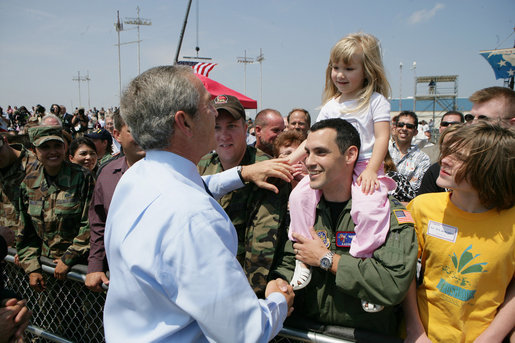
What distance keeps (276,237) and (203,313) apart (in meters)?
1.07

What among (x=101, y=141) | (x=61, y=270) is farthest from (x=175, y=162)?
(x=101, y=141)

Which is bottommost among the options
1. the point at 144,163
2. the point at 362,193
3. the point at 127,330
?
the point at 127,330

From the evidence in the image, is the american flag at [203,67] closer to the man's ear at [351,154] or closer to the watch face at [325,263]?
the man's ear at [351,154]

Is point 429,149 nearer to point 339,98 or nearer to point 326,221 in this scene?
point 339,98

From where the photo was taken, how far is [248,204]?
2.35 meters

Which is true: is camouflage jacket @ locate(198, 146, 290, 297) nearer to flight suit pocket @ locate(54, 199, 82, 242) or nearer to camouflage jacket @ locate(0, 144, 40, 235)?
flight suit pocket @ locate(54, 199, 82, 242)

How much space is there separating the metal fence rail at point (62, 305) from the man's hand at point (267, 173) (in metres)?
1.59

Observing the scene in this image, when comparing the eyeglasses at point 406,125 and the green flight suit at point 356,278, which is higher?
the eyeglasses at point 406,125

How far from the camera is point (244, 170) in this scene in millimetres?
2227

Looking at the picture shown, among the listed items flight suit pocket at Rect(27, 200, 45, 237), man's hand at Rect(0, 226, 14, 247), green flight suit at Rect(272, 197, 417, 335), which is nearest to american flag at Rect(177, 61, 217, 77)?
flight suit pocket at Rect(27, 200, 45, 237)

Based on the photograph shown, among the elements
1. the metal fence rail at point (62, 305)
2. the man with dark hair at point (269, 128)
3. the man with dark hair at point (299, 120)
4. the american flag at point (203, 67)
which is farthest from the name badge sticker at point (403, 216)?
the american flag at point (203, 67)

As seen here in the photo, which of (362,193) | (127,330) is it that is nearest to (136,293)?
(127,330)

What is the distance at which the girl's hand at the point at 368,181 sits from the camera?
2.06 metres

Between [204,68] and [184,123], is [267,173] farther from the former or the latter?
[204,68]
